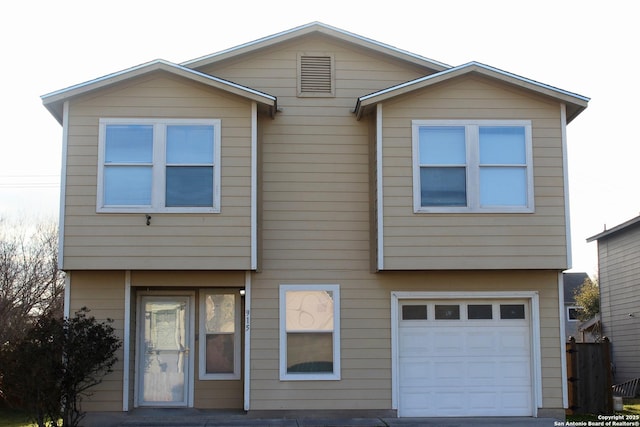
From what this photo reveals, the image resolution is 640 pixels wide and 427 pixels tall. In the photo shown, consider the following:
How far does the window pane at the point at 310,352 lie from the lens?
44.6ft

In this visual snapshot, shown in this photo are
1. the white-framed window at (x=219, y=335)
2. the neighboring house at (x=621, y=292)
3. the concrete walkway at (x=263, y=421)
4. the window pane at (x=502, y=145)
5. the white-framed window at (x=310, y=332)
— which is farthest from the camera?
the neighboring house at (x=621, y=292)

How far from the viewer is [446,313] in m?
13.9

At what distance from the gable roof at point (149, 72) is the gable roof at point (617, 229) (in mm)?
16171

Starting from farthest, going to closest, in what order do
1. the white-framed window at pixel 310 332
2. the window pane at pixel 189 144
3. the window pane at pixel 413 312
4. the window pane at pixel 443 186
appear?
the window pane at pixel 413 312 → the white-framed window at pixel 310 332 → the window pane at pixel 443 186 → the window pane at pixel 189 144

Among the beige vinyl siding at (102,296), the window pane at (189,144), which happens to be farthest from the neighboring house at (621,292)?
the beige vinyl siding at (102,296)

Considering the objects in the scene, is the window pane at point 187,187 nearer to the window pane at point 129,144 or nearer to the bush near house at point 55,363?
the window pane at point 129,144

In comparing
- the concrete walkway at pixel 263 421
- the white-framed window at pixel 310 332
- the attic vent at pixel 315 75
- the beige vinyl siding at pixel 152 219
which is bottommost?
the concrete walkway at pixel 263 421

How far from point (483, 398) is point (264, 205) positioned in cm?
516

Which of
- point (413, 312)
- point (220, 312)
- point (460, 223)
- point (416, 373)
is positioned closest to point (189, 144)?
point (220, 312)

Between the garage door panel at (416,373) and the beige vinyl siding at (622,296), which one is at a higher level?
the beige vinyl siding at (622,296)

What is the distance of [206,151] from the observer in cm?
1328

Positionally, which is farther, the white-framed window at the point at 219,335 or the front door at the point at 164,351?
the white-framed window at the point at 219,335

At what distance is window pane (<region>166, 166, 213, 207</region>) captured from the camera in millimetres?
13125

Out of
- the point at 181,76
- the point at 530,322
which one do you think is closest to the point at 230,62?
the point at 181,76
